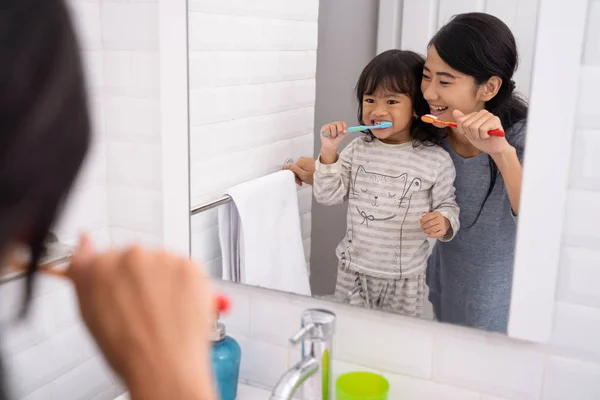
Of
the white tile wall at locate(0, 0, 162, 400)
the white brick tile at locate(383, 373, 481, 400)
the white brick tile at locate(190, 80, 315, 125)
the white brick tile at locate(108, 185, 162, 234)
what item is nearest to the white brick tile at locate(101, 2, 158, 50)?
the white tile wall at locate(0, 0, 162, 400)

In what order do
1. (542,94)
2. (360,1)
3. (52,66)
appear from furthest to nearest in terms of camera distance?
(360,1)
(542,94)
(52,66)

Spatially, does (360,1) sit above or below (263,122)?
above

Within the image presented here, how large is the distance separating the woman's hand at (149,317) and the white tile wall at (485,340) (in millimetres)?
500

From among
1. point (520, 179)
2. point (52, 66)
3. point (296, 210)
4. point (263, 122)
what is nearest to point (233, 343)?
point (296, 210)

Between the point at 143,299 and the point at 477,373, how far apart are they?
1.96ft

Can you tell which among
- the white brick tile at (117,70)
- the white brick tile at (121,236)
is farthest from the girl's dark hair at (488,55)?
the white brick tile at (121,236)

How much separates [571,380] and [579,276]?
6.0 inches

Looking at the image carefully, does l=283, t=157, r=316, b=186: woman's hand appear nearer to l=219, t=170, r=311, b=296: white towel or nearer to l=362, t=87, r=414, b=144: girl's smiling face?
l=219, t=170, r=311, b=296: white towel

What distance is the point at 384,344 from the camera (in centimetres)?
93

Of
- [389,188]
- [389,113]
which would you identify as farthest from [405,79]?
[389,188]

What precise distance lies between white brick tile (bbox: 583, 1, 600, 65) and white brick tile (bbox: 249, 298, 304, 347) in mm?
556

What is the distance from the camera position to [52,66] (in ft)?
1.19

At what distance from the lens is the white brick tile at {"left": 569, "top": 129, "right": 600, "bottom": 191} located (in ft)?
2.51

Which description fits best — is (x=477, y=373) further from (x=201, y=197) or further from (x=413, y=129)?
(x=201, y=197)
